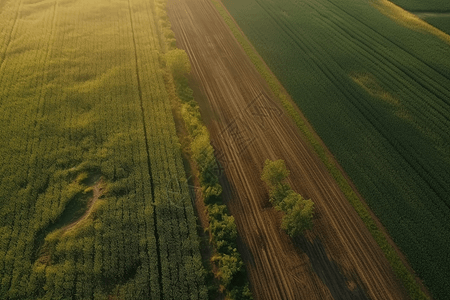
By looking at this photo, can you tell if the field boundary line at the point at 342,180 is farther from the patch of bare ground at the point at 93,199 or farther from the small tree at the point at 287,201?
the patch of bare ground at the point at 93,199

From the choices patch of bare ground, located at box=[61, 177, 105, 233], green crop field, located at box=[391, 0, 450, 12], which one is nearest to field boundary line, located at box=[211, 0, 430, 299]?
patch of bare ground, located at box=[61, 177, 105, 233]

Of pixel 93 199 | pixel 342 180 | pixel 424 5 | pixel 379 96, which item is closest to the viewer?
pixel 93 199

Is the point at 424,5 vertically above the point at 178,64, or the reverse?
the point at 424,5

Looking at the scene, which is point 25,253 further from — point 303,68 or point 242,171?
point 303,68

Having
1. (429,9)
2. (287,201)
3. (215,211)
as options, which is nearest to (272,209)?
(287,201)

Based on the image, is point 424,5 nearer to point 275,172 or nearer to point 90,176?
point 275,172

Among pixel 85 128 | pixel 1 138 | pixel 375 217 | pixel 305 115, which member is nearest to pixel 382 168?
pixel 375 217
